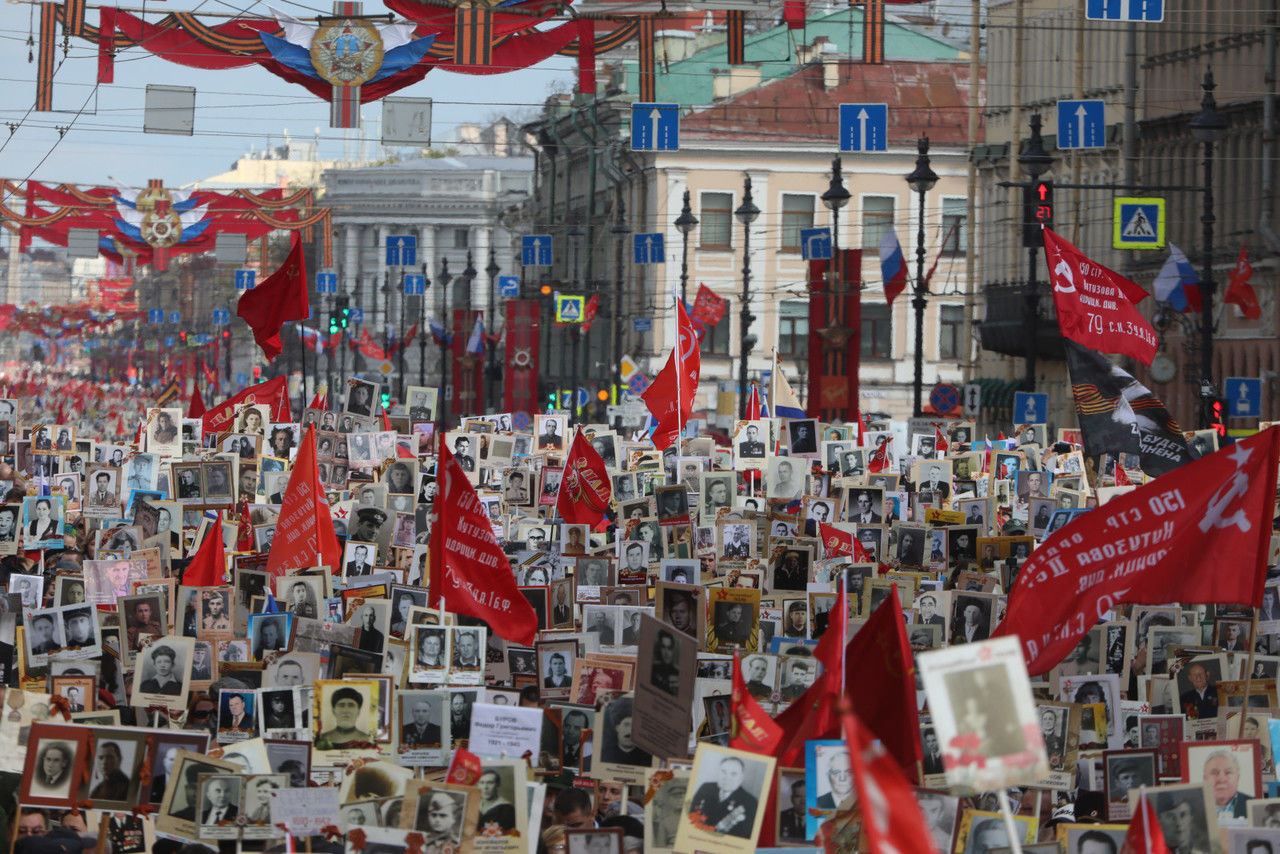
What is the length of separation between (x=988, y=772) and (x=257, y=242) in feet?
307

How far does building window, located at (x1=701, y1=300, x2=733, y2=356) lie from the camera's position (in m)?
62.3

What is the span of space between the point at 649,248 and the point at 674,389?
25.9 meters

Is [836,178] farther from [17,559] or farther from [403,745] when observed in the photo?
[403,745]

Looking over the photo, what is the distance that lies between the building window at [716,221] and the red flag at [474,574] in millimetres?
51711

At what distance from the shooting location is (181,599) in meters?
12.5

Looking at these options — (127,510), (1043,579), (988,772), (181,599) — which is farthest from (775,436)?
(988,772)

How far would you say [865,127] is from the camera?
30094 millimetres

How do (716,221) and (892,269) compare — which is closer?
(892,269)

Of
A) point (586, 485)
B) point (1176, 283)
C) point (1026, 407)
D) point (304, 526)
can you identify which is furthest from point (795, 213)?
point (304, 526)

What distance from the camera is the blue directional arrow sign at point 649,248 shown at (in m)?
47.5

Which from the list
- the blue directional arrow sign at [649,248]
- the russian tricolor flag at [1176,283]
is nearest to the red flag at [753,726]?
the russian tricolor flag at [1176,283]

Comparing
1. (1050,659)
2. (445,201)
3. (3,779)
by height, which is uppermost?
(445,201)

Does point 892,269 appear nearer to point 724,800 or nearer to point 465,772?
point 465,772

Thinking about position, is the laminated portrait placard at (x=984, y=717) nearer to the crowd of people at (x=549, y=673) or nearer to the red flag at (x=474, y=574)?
the crowd of people at (x=549, y=673)
